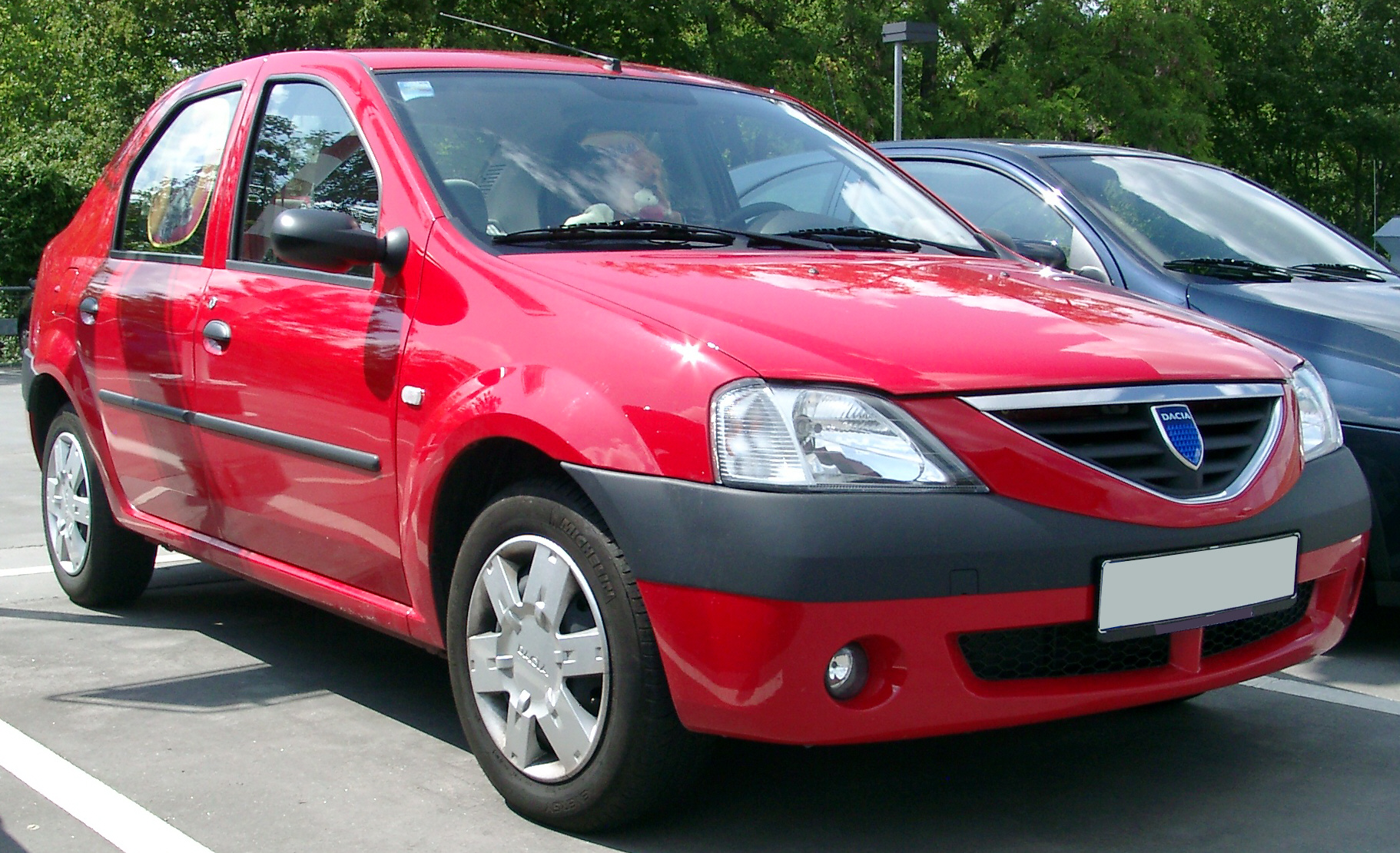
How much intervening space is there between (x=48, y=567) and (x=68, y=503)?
0.99 m

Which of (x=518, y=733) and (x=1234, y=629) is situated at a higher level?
(x=1234, y=629)

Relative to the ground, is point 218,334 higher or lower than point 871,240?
lower

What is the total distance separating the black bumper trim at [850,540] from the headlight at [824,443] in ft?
0.13

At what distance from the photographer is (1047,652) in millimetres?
2947

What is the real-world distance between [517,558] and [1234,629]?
149 centimetres

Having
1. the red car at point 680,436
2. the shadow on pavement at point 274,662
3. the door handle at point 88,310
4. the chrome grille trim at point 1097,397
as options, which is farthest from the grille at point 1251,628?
the door handle at point 88,310

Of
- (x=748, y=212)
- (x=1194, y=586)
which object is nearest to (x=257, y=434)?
(x=748, y=212)

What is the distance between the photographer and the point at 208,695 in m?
4.29

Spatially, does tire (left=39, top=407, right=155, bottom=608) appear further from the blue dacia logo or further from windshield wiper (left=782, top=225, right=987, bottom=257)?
the blue dacia logo

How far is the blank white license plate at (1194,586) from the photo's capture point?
2887 millimetres

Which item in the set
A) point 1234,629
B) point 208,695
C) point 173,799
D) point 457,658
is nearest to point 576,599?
point 457,658

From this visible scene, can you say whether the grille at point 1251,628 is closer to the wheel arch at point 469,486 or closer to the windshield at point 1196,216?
the wheel arch at point 469,486

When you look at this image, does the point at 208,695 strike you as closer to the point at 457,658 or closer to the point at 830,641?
the point at 457,658

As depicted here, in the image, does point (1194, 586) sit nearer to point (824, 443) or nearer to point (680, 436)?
point (824, 443)
